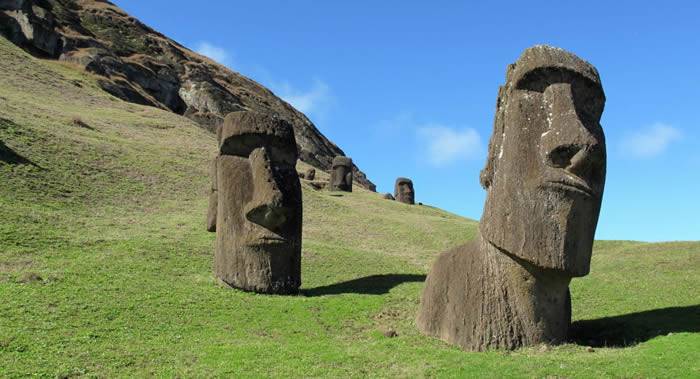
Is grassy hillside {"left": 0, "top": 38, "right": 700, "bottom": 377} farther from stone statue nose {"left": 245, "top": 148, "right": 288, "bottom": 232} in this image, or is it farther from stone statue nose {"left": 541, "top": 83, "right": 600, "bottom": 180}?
stone statue nose {"left": 541, "top": 83, "right": 600, "bottom": 180}

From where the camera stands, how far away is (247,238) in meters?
16.8

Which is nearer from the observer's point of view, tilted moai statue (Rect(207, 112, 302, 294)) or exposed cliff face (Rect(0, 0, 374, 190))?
tilted moai statue (Rect(207, 112, 302, 294))

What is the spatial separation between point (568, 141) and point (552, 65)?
4.56 ft

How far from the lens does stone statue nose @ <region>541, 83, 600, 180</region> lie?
34.8 ft

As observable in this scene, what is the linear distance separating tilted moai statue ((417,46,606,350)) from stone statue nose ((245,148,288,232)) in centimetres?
624

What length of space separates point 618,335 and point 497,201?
3.36 meters

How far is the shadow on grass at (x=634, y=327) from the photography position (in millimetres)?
11531

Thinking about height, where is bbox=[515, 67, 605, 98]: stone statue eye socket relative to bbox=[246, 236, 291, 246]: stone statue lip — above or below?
above

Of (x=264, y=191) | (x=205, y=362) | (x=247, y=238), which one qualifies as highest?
(x=264, y=191)

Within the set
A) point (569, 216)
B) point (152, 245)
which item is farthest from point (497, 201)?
point (152, 245)

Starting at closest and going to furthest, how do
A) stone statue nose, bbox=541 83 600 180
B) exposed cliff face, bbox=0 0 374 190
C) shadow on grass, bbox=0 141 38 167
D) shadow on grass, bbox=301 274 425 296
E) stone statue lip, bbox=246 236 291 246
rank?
stone statue nose, bbox=541 83 600 180, stone statue lip, bbox=246 236 291 246, shadow on grass, bbox=301 274 425 296, shadow on grass, bbox=0 141 38 167, exposed cliff face, bbox=0 0 374 190

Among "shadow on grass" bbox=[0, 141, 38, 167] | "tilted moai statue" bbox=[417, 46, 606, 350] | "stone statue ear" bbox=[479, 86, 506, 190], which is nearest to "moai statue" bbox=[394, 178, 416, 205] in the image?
"shadow on grass" bbox=[0, 141, 38, 167]

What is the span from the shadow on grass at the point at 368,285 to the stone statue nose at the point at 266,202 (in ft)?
7.30

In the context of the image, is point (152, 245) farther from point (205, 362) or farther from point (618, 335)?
point (618, 335)
